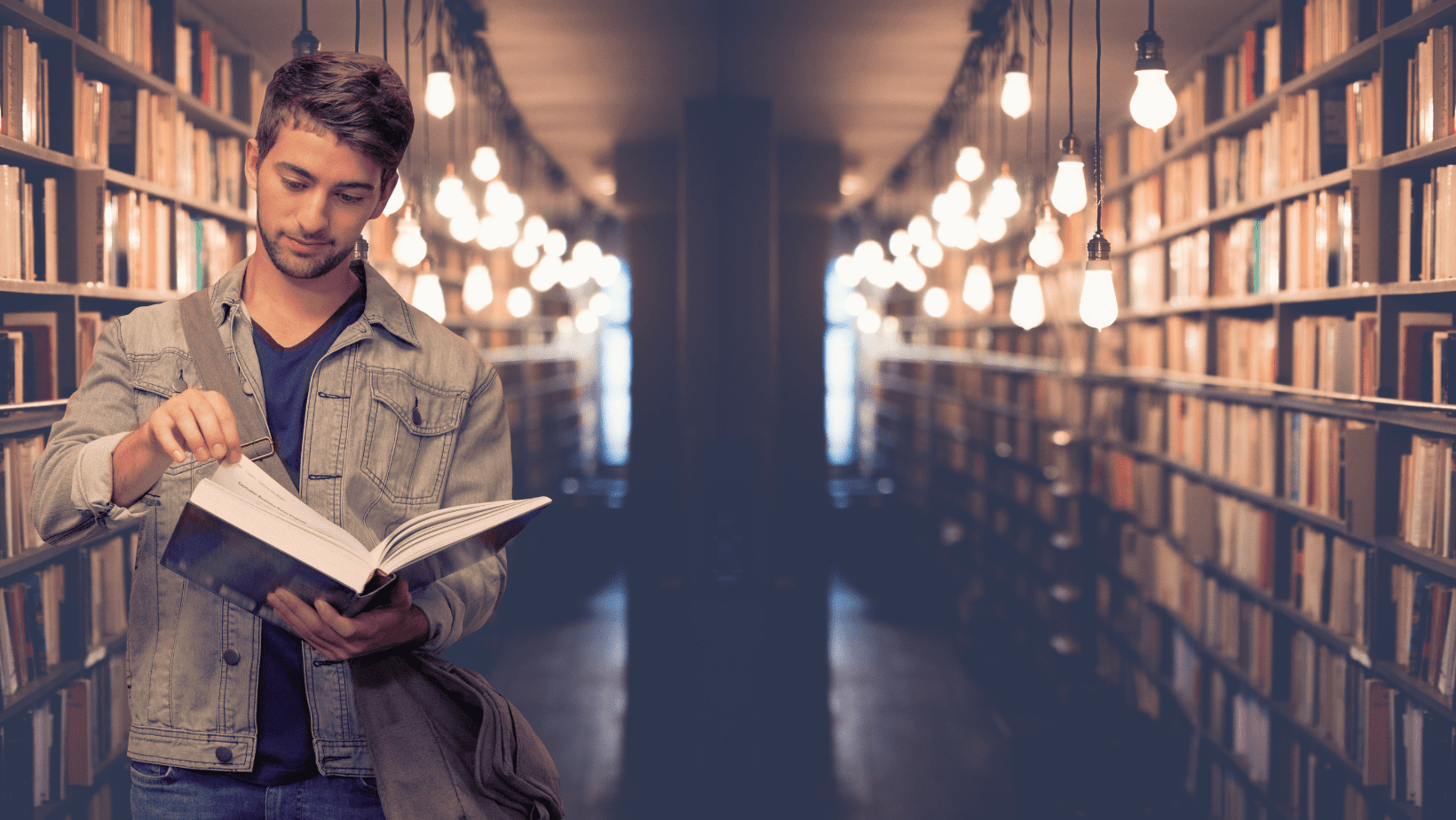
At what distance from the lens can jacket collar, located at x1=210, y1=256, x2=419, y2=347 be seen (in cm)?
119

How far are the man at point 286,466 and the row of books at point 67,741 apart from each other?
1.64 m

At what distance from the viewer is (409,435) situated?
4.06 ft

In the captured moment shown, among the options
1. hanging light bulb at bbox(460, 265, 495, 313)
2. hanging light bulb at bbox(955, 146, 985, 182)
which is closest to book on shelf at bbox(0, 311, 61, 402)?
hanging light bulb at bbox(460, 265, 495, 313)

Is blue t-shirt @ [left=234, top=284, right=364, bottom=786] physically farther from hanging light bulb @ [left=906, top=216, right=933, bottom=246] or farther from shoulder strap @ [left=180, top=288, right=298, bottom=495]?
hanging light bulb @ [left=906, top=216, right=933, bottom=246]

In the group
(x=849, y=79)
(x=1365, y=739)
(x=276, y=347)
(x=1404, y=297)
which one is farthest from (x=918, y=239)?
(x=276, y=347)

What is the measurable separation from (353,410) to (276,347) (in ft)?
0.41

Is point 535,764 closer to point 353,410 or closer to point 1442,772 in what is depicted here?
point 353,410

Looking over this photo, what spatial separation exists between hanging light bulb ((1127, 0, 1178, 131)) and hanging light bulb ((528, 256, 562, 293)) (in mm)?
3652

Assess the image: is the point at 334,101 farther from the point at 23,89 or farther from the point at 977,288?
the point at 977,288

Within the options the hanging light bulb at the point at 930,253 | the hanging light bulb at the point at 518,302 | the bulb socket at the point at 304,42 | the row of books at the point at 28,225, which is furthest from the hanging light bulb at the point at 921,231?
the row of books at the point at 28,225

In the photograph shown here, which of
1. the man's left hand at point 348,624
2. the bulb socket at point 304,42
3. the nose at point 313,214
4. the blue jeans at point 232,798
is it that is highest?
the bulb socket at point 304,42

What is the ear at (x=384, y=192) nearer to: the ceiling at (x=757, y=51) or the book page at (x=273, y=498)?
the book page at (x=273, y=498)

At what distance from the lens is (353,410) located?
1199 millimetres

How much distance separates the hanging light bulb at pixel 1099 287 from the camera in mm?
2488
